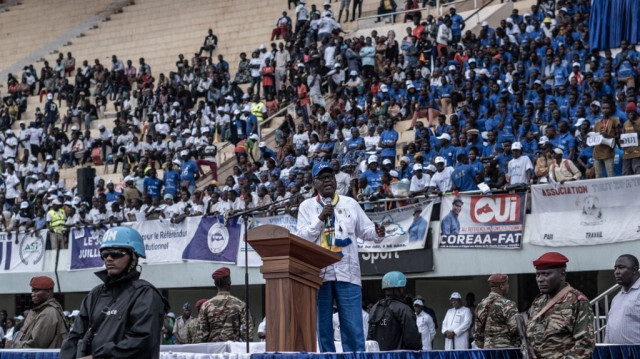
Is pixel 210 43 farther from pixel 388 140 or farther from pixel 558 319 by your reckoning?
pixel 558 319

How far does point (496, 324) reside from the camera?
10.6 m

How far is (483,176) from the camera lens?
18.6 metres

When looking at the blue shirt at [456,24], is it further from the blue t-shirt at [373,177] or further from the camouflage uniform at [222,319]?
the camouflage uniform at [222,319]

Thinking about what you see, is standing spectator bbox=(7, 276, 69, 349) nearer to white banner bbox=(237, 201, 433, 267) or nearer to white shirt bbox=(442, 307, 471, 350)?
white shirt bbox=(442, 307, 471, 350)

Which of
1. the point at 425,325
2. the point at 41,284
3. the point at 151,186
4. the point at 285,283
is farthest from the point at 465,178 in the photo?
the point at 285,283

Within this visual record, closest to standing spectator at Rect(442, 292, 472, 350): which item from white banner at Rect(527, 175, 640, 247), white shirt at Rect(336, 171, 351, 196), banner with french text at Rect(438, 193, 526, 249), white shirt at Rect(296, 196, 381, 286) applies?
banner with french text at Rect(438, 193, 526, 249)

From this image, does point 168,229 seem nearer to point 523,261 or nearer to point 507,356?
point 523,261

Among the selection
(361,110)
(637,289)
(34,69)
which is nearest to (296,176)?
(361,110)

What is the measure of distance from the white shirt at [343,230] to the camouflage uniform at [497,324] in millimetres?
1746

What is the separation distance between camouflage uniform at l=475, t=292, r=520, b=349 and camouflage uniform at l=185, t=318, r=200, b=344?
269 cm

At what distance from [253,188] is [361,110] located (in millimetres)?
3149

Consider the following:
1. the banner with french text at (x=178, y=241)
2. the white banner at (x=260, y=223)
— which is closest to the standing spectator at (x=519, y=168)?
the white banner at (x=260, y=223)

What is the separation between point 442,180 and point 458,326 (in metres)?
2.75

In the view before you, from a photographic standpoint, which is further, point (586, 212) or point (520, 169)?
point (520, 169)
